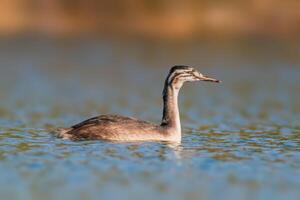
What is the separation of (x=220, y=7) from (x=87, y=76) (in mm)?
11903

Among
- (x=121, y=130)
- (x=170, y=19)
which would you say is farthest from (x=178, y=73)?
(x=170, y=19)

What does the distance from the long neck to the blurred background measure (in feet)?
1.44

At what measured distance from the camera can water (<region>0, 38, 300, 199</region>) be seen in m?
13.1

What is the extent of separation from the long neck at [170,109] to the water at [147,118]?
0.46 metres

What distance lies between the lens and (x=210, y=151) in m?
16.1

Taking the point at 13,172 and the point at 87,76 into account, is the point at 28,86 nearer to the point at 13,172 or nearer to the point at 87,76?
the point at 87,76

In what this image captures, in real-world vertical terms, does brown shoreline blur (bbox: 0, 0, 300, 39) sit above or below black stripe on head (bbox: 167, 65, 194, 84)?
above

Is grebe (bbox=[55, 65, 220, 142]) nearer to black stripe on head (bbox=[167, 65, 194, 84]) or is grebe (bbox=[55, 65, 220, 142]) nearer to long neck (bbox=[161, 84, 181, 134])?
long neck (bbox=[161, 84, 181, 134])

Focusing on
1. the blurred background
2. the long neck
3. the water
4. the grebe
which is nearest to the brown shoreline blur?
the blurred background

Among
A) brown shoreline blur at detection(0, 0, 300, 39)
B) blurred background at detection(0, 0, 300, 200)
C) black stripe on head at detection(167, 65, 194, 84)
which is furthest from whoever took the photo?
brown shoreline blur at detection(0, 0, 300, 39)

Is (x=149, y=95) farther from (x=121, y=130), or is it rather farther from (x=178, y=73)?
(x=121, y=130)

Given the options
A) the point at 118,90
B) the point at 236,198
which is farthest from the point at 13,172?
the point at 118,90

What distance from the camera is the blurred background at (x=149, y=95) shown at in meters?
13.4

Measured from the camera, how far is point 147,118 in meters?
21.9
